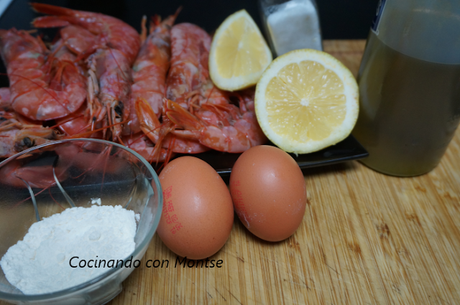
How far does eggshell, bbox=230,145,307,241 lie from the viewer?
94 centimetres

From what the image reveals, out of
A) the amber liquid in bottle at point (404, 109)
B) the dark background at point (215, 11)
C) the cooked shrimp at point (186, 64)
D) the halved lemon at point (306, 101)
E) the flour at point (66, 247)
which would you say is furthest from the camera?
the dark background at point (215, 11)

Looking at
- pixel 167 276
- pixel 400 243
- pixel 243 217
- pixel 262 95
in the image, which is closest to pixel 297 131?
pixel 262 95

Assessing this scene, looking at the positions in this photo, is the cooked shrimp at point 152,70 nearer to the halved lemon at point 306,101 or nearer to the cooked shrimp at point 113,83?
the cooked shrimp at point 113,83

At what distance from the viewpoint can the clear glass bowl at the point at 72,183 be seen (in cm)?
93

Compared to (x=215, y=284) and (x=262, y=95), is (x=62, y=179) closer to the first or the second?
(x=215, y=284)

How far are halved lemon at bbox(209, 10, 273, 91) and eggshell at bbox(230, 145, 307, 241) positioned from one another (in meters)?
0.45

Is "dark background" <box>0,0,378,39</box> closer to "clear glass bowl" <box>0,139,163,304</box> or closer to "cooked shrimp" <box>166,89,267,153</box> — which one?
"cooked shrimp" <box>166,89,267,153</box>

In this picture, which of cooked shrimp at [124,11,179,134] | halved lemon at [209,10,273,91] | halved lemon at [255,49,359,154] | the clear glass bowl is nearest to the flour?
the clear glass bowl

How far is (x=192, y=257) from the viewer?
94cm

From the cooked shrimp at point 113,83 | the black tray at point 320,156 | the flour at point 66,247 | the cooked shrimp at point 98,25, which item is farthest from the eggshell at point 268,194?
the cooked shrimp at point 98,25

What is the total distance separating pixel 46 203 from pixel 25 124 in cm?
39

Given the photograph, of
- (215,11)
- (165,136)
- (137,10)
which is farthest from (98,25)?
(165,136)

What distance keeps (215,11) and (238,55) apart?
34.2 inches

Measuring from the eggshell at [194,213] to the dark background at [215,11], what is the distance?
130 cm
